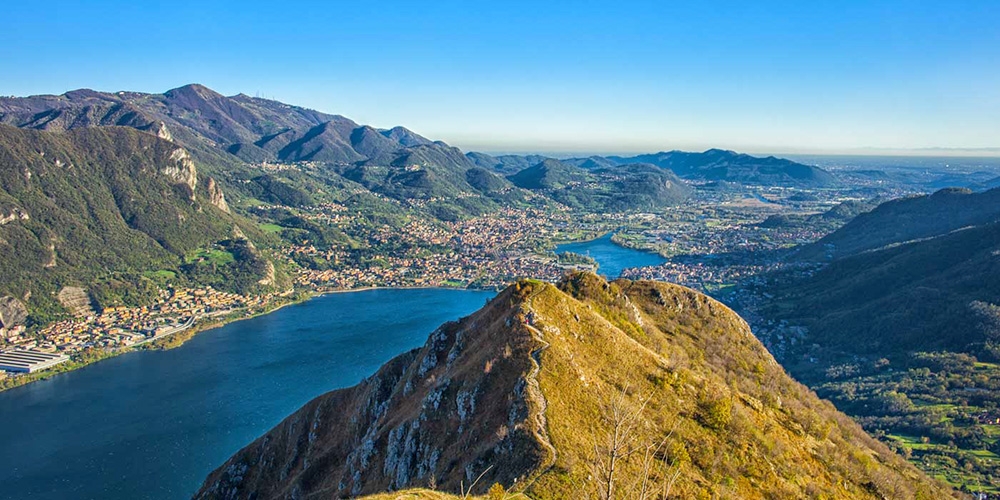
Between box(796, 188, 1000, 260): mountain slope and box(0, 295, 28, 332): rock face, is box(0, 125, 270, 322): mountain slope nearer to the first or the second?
box(0, 295, 28, 332): rock face

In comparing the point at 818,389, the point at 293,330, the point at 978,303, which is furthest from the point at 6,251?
the point at 978,303

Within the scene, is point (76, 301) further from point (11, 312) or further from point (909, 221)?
point (909, 221)

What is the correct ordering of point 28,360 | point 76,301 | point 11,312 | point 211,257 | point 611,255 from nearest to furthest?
1. point 28,360
2. point 11,312
3. point 76,301
4. point 211,257
5. point 611,255

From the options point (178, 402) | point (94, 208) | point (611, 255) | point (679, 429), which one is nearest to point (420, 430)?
point (679, 429)

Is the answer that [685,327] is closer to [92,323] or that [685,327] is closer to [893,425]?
[893,425]

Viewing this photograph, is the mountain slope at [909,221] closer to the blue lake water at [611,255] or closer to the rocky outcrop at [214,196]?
the blue lake water at [611,255]

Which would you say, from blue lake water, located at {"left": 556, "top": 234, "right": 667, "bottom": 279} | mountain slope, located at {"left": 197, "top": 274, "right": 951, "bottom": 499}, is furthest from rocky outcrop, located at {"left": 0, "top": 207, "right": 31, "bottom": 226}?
blue lake water, located at {"left": 556, "top": 234, "right": 667, "bottom": 279}

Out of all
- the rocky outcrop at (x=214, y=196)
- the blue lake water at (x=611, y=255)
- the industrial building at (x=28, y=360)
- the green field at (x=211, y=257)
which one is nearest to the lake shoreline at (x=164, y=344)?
the industrial building at (x=28, y=360)
